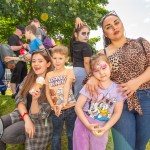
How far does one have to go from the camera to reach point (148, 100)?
3.13 metres

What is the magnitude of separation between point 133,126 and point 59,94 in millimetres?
1152

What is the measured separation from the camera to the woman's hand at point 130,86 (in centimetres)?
301

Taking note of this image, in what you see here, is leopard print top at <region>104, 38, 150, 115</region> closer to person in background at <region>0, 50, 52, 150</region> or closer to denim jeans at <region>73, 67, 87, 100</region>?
person in background at <region>0, 50, 52, 150</region>

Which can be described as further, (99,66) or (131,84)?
(99,66)

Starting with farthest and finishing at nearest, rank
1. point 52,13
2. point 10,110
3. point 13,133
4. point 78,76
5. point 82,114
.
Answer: point 52,13 < point 10,110 < point 78,76 < point 13,133 < point 82,114

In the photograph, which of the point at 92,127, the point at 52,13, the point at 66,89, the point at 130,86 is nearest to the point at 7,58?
the point at 66,89

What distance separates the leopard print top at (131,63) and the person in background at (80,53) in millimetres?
1470

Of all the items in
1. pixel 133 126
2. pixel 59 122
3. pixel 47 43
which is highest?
pixel 47 43

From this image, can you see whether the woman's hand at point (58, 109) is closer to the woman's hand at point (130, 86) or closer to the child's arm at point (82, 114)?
the child's arm at point (82, 114)

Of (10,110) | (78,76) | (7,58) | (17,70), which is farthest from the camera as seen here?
(17,70)

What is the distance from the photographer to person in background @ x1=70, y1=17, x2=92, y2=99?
15.4 feet

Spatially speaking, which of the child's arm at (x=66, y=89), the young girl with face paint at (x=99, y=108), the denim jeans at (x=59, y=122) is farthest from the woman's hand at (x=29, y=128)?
the young girl with face paint at (x=99, y=108)

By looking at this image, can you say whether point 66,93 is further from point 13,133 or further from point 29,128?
point 13,133

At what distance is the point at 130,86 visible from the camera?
3021mm
